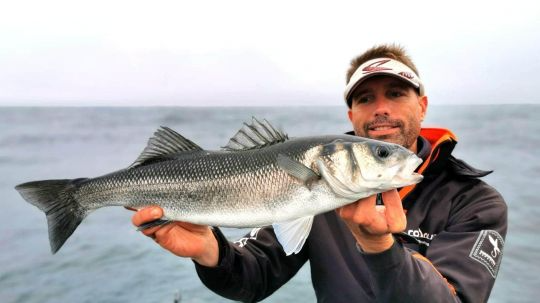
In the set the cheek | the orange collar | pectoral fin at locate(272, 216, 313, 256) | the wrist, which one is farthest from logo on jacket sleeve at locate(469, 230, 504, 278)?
the wrist

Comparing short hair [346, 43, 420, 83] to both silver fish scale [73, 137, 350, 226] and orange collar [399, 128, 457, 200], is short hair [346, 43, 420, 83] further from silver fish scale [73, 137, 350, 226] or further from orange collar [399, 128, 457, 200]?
silver fish scale [73, 137, 350, 226]

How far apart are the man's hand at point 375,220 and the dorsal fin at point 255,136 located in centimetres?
58

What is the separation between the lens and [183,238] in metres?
2.70

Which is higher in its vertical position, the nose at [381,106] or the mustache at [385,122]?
the nose at [381,106]

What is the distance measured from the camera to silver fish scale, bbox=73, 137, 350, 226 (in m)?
2.26

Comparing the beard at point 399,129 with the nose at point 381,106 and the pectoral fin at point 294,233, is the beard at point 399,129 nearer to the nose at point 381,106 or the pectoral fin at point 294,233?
the nose at point 381,106

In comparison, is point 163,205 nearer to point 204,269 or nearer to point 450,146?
point 204,269

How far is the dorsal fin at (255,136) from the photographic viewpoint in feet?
7.98

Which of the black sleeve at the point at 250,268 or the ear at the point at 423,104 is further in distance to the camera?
the ear at the point at 423,104

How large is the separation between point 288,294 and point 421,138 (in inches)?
171

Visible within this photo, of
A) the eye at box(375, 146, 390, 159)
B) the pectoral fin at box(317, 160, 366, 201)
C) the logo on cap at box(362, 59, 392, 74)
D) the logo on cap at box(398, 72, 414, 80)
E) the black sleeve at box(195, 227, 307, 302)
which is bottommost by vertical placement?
the black sleeve at box(195, 227, 307, 302)

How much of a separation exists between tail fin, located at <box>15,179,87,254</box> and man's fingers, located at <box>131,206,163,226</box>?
0.39 metres

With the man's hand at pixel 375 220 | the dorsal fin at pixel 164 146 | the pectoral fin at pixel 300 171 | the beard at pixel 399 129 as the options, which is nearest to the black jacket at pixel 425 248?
the beard at pixel 399 129

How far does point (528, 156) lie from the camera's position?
1959cm
